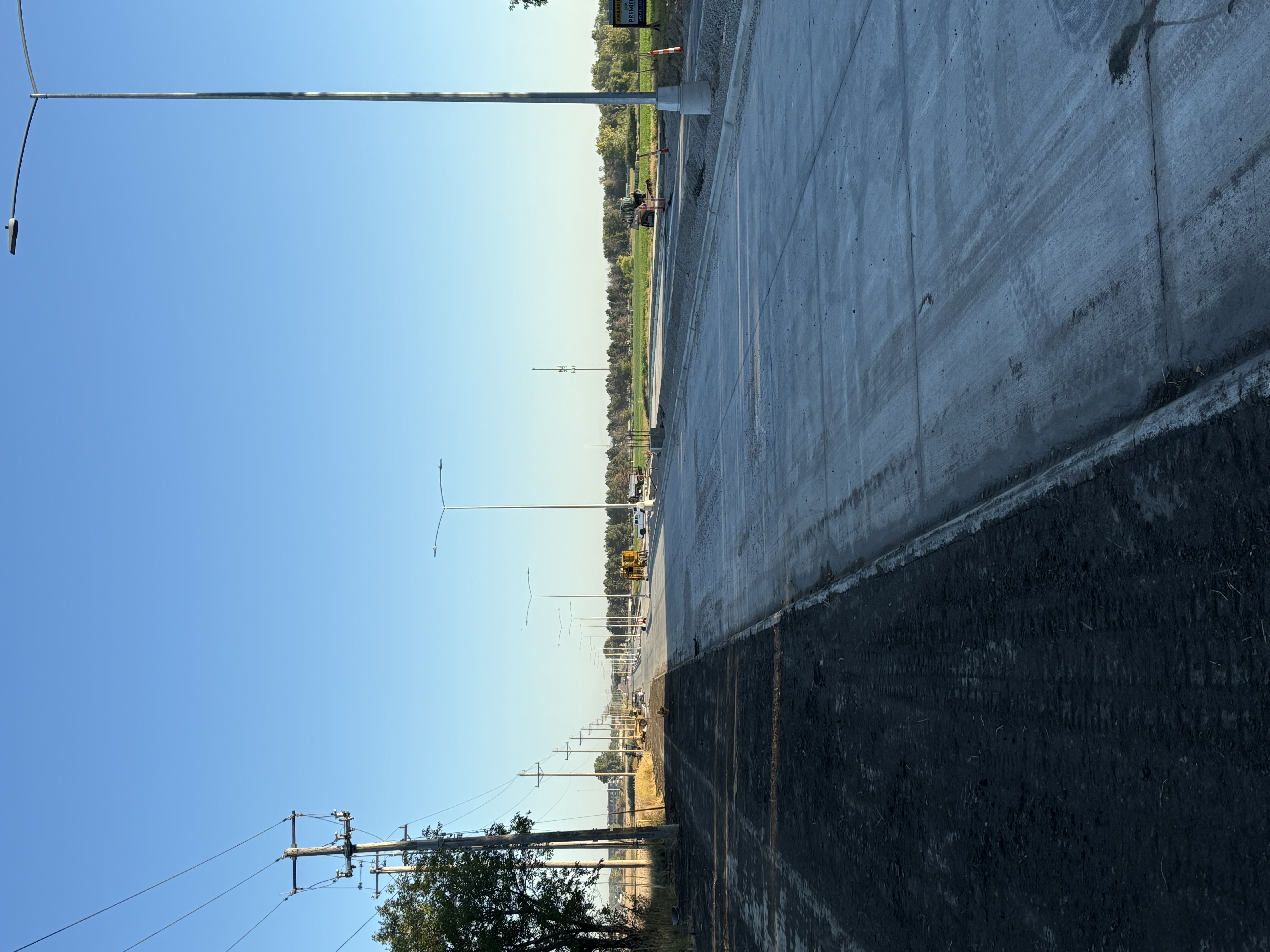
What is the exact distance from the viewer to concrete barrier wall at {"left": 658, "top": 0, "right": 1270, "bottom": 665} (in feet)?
12.6

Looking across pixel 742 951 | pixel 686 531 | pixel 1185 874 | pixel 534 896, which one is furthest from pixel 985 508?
pixel 534 896

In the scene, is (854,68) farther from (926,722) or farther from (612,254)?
(612,254)

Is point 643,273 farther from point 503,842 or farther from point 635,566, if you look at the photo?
point 503,842

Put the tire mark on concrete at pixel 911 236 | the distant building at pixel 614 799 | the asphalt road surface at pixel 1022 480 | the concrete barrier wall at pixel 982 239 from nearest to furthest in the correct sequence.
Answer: the asphalt road surface at pixel 1022 480 → the concrete barrier wall at pixel 982 239 → the tire mark on concrete at pixel 911 236 → the distant building at pixel 614 799

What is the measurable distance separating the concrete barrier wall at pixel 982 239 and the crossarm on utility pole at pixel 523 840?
12.2 metres

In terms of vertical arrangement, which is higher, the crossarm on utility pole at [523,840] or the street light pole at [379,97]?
the street light pole at [379,97]

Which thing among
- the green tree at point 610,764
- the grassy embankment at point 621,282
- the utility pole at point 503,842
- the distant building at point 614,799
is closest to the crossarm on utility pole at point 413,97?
the utility pole at point 503,842

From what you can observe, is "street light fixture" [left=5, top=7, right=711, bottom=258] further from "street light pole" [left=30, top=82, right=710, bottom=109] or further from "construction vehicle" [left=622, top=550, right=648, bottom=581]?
"construction vehicle" [left=622, top=550, right=648, bottom=581]

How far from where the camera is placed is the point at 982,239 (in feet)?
18.5

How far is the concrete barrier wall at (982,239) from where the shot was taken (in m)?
3.83

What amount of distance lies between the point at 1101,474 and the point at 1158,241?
3.42 feet

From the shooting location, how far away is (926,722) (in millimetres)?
6023

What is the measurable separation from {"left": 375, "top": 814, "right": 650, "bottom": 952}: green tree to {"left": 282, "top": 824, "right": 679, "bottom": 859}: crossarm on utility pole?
21cm

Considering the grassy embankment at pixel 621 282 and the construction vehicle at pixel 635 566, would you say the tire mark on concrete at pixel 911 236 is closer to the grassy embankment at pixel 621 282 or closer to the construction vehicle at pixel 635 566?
the grassy embankment at pixel 621 282
